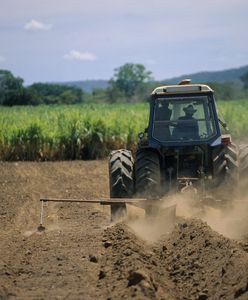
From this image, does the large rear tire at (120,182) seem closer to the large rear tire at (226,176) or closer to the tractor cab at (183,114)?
the tractor cab at (183,114)

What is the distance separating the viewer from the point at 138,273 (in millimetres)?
5887

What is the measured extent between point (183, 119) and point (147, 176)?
1.17 m

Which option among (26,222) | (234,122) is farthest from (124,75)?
(26,222)

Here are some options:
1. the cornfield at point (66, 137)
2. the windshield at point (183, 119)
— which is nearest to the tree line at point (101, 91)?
the cornfield at point (66, 137)

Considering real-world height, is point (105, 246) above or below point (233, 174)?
below

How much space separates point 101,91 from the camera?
93.1 m

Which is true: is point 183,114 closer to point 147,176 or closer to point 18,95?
point 147,176

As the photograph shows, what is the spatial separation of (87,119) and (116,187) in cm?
1332

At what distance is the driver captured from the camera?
30.7 ft

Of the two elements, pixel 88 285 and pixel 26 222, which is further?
pixel 26 222

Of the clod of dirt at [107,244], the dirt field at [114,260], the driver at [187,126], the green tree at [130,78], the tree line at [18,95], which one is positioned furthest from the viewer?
the green tree at [130,78]

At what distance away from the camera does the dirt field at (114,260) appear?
580cm

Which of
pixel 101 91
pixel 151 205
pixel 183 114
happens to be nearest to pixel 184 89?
pixel 183 114

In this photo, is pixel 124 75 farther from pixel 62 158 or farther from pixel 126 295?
pixel 126 295
